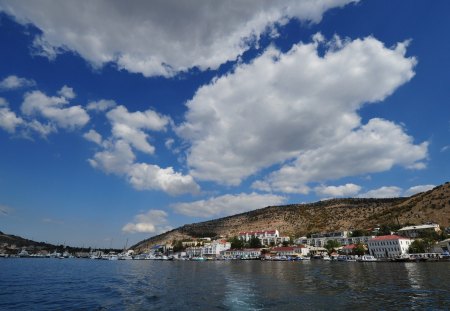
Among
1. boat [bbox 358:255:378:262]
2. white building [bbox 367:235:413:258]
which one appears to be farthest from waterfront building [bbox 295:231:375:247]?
boat [bbox 358:255:378:262]

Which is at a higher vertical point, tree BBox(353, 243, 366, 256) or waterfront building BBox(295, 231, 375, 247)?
waterfront building BBox(295, 231, 375, 247)

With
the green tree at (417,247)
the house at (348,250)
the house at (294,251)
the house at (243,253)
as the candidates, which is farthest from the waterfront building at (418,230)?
the house at (243,253)

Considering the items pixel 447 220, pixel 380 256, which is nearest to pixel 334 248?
pixel 380 256

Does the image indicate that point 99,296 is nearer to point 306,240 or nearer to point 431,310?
point 431,310

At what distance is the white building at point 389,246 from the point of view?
359 feet

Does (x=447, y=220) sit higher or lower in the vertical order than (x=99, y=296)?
higher

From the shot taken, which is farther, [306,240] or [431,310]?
[306,240]

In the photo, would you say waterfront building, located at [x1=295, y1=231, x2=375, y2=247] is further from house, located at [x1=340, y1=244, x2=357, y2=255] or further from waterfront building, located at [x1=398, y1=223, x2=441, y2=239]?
waterfront building, located at [x1=398, y1=223, x2=441, y2=239]

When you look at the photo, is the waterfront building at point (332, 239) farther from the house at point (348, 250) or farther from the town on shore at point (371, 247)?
the house at point (348, 250)

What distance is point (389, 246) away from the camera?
112 metres

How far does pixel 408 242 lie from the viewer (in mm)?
112938

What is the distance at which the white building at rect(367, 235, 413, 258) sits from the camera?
359 ft

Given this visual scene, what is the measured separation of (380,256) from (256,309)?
343 feet

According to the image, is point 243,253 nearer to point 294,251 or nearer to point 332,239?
point 294,251
